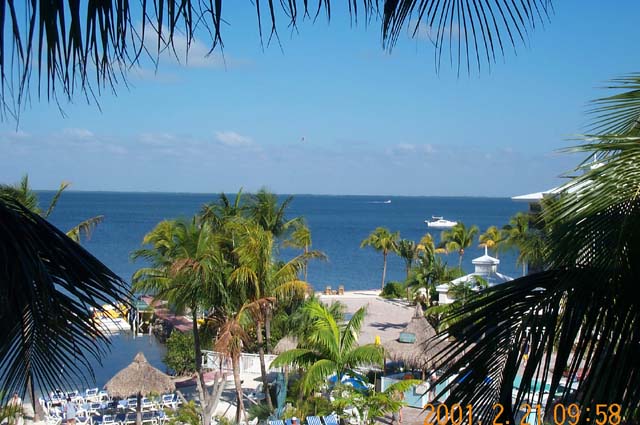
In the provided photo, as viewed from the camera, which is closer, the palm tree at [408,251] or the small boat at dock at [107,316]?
the small boat at dock at [107,316]

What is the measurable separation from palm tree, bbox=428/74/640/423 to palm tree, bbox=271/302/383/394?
409 inches

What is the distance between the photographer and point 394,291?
35.5 meters

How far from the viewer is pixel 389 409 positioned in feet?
38.0

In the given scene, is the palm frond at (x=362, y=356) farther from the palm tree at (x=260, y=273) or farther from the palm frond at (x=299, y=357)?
the palm tree at (x=260, y=273)

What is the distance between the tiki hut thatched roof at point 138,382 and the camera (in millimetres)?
14492

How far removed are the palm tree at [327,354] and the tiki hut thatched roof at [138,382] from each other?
3787 mm

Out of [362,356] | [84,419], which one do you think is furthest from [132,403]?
[362,356]

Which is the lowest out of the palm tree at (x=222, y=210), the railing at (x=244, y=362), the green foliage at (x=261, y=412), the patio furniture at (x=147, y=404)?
the patio furniture at (x=147, y=404)

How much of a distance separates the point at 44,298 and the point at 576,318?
1.31m

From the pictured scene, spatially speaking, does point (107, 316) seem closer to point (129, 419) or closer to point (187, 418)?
point (187, 418)

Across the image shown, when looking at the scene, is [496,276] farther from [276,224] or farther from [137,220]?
[137,220]

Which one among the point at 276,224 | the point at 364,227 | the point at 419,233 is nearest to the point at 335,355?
the point at 276,224

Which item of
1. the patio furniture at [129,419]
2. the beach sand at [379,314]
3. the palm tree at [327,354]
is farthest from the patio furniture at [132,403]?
the beach sand at [379,314]

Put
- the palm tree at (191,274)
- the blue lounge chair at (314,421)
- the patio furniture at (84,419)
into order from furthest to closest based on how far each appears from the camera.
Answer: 1. the patio furniture at (84,419)
2. the palm tree at (191,274)
3. the blue lounge chair at (314,421)
